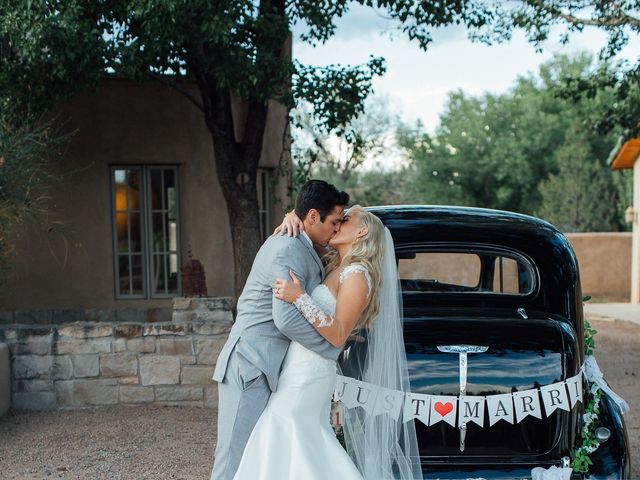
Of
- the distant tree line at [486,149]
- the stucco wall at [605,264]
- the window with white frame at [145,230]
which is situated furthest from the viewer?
the distant tree line at [486,149]

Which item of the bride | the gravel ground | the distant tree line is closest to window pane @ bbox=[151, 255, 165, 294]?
the gravel ground

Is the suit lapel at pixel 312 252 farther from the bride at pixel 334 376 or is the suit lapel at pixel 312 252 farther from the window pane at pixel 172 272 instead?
the window pane at pixel 172 272

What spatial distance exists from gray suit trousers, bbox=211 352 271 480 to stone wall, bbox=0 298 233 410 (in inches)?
138

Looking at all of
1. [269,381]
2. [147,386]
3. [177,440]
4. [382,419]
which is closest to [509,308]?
[382,419]

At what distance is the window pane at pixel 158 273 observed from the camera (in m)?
12.1

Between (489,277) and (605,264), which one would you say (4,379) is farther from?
(605,264)

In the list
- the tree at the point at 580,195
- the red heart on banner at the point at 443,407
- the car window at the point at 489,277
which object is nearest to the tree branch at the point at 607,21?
the car window at the point at 489,277

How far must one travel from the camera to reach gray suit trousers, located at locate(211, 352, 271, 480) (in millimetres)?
3555

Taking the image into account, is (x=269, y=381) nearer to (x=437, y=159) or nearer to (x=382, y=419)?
(x=382, y=419)

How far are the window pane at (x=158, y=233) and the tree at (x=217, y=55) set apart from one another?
2.00 m

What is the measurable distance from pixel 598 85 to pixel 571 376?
30.9ft

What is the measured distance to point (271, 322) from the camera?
361 centimetres

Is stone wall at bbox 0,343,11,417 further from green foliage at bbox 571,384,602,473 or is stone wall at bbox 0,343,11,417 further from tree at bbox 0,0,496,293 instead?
green foliage at bbox 571,384,602,473

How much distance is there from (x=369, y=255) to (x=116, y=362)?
13.6ft
